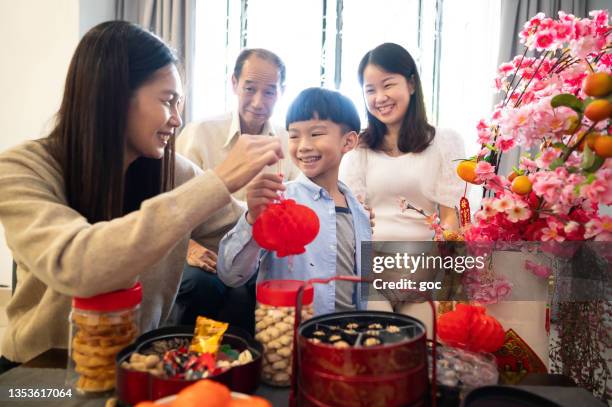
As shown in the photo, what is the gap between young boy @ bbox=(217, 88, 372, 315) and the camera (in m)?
1.13

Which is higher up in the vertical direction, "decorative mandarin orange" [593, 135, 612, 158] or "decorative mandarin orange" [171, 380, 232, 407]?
"decorative mandarin orange" [593, 135, 612, 158]

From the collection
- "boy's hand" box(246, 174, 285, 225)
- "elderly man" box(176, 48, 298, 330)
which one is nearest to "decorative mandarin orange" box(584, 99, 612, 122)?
"boy's hand" box(246, 174, 285, 225)

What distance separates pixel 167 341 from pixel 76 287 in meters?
0.17

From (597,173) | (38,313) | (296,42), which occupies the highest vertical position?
(296,42)

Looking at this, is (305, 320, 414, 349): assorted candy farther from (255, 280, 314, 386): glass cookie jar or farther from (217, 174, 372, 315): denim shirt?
(217, 174, 372, 315): denim shirt

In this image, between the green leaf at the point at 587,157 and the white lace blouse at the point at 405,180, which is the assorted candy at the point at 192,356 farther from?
the white lace blouse at the point at 405,180

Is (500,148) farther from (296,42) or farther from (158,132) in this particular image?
(296,42)

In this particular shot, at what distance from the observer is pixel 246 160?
0.75 m

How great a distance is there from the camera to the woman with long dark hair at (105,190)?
666mm

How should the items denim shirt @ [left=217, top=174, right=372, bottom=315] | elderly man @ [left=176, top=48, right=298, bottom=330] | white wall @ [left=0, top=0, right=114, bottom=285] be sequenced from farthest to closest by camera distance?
white wall @ [left=0, top=0, right=114, bottom=285] → elderly man @ [left=176, top=48, right=298, bottom=330] → denim shirt @ [left=217, top=174, right=372, bottom=315]

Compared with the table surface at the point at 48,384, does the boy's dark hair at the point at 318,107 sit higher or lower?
higher

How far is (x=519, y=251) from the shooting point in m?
Answer: 0.80

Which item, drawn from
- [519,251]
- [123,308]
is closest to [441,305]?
[519,251]

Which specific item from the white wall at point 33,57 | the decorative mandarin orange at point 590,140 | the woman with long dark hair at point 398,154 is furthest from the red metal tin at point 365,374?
the white wall at point 33,57
